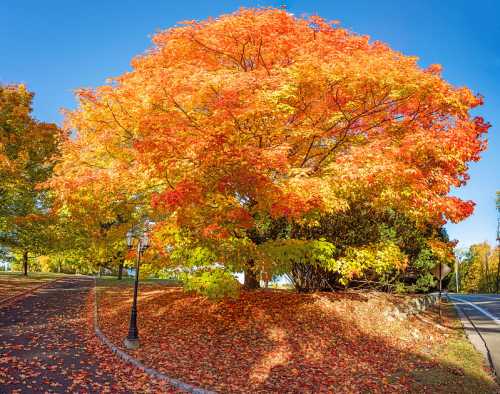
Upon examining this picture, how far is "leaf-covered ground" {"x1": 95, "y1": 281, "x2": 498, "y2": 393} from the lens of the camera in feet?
33.8

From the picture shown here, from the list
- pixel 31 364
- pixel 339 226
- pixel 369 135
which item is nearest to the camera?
pixel 31 364

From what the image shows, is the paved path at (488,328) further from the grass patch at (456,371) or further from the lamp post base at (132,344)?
the lamp post base at (132,344)

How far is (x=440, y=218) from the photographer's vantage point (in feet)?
52.1

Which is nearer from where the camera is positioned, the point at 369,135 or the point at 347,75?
the point at 347,75

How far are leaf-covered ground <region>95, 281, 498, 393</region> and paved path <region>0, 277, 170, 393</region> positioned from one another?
817mm

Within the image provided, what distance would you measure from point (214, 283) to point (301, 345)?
3.38 m

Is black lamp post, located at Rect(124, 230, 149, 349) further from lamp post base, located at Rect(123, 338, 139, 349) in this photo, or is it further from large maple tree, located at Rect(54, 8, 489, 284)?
large maple tree, located at Rect(54, 8, 489, 284)

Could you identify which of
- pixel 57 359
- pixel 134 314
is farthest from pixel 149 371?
pixel 134 314

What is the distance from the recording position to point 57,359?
430 inches

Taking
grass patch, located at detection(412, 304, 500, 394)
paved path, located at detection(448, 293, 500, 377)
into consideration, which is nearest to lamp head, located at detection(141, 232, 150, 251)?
grass patch, located at detection(412, 304, 500, 394)

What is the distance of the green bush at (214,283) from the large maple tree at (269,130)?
2.94 ft

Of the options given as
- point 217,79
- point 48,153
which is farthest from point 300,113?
point 48,153

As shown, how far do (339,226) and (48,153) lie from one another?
18001 millimetres

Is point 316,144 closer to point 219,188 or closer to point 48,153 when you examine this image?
point 219,188
